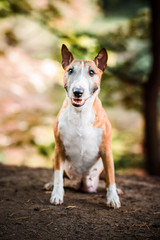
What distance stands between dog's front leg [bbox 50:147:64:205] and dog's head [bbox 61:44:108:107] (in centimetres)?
70

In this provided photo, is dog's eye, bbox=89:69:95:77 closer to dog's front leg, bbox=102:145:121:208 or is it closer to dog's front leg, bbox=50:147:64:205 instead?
dog's front leg, bbox=102:145:121:208

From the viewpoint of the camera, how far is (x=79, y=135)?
9.10ft

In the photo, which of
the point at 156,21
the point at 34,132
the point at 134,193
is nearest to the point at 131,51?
the point at 156,21

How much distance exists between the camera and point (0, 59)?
526 centimetres

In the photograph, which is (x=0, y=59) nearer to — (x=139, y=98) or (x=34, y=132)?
(x=34, y=132)

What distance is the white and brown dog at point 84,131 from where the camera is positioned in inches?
105

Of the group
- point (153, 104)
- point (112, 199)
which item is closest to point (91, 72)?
point (112, 199)

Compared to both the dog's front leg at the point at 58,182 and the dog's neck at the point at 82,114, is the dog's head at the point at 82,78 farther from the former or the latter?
the dog's front leg at the point at 58,182

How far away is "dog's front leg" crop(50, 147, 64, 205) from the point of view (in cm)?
279

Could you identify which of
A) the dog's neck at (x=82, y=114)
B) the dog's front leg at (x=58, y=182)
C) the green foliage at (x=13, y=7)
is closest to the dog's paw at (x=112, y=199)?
the dog's front leg at (x=58, y=182)

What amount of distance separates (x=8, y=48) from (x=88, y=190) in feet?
13.4

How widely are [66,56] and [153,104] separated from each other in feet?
11.4

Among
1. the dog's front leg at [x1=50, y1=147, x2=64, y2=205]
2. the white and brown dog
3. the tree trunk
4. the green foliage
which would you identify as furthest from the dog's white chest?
the green foliage

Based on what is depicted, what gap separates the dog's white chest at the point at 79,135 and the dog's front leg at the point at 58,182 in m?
0.12
